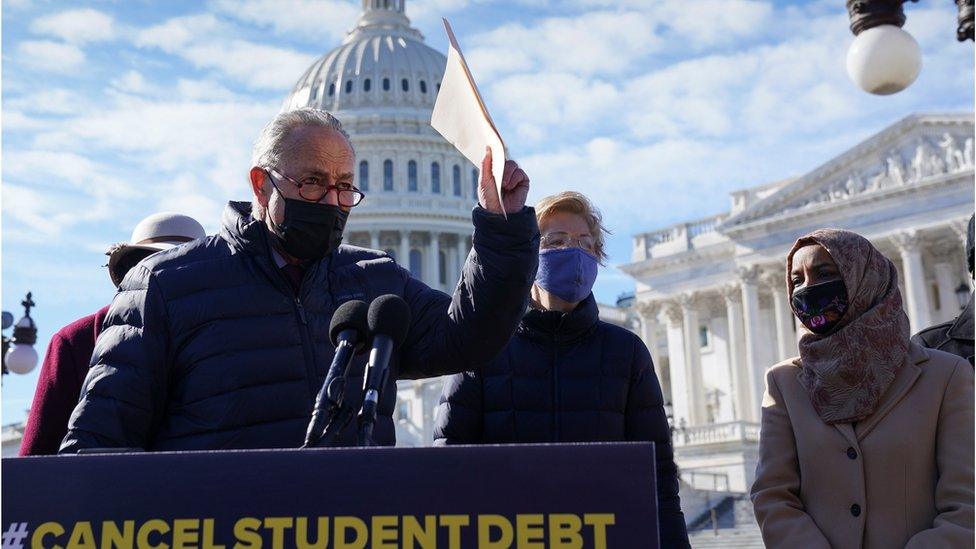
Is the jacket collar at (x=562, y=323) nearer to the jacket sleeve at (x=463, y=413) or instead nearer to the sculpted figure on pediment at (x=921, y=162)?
the jacket sleeve at (x=463, y=413)

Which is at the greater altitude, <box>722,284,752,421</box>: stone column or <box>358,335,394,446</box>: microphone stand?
<box>722,284,752,421</box>: stone column

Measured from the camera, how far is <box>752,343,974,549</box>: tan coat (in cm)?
365

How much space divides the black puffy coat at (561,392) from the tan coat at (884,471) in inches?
19.5

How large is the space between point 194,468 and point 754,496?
2408mm

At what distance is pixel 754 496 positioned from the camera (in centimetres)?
387

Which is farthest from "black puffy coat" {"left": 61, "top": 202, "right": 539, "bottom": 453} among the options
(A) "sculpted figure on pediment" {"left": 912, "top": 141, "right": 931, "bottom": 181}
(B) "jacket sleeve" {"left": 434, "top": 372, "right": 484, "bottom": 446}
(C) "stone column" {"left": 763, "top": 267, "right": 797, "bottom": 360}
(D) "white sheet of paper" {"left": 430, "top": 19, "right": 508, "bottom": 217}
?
(C) "stone column" {"left": 763, "top": 267, "right": 797, "bottom": 360}

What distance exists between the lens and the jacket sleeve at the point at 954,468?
3520 mm

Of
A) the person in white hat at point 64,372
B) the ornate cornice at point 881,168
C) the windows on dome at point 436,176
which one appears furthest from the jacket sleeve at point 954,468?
the windows on dome at point 436,176

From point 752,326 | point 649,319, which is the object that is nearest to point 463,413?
point 752,326

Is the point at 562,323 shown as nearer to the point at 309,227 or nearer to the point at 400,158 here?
the point at 309,227

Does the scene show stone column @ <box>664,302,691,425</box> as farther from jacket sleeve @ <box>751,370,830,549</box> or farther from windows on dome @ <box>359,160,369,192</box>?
jacket sleeve @ <box>751,370,830,549</box>

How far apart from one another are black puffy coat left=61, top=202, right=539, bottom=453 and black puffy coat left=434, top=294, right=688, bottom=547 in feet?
3.51

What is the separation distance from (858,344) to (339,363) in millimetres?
2121

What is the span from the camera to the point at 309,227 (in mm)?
3189
